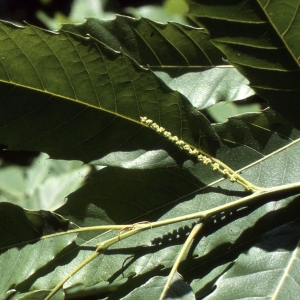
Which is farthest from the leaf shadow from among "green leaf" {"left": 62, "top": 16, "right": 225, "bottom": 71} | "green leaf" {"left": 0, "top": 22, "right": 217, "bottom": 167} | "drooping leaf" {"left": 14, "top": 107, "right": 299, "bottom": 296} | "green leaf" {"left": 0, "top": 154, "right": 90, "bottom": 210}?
"green leaf" {"left": 0, "top": 154, "right": 90, "bottom": 210}

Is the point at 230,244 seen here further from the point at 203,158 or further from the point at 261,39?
the point at 261,39

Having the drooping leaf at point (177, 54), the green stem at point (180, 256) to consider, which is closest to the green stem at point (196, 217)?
the green stem at point (180, 256)

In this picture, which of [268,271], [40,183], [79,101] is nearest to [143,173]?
[79,101]

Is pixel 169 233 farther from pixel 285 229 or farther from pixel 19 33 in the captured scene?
pixel 19 33

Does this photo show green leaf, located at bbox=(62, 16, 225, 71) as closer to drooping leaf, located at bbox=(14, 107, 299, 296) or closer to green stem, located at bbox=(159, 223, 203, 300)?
drooping leaf, located at bbox=(14, 107, 299, 296)

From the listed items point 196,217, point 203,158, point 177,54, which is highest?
point 177,54

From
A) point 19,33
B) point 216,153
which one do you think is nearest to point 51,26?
point 19,33
